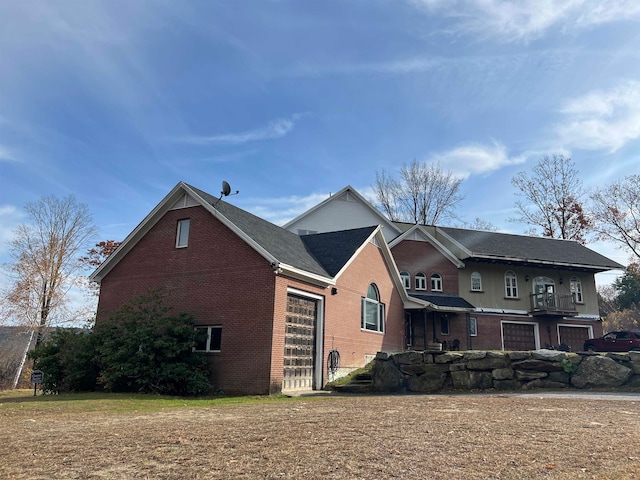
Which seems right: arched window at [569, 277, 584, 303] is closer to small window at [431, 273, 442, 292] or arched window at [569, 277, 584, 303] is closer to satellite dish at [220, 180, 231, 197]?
small window at [431, 273, 442, 292]

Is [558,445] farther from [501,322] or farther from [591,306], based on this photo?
[591,306]

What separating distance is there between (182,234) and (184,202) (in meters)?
1.16

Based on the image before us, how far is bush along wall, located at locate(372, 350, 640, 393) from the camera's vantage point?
45.7 feet

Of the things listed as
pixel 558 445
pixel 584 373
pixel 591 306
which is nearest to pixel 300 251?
pixel 584 373

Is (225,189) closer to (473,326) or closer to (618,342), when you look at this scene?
(473,326)

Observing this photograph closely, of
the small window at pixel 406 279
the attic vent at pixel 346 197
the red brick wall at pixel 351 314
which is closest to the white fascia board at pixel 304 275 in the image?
the red brick wall at pixel 351 314

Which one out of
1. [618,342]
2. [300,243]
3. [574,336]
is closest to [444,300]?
[618,342]

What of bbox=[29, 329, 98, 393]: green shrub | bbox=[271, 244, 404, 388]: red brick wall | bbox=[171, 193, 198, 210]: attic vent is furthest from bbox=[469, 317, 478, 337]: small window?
bbox=[29, 329, 98, 393]: green shrub

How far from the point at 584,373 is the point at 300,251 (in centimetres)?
993

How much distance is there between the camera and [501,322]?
27.3 m

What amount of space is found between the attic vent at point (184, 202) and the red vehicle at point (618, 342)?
2188 cm

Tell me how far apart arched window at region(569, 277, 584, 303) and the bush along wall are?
634 inches

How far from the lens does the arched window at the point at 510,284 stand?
2795 cm

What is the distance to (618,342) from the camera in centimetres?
2433
